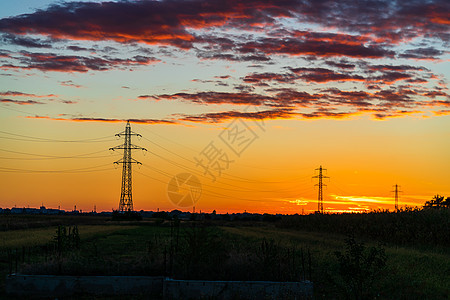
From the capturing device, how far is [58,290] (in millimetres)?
17141

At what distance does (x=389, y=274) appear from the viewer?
20406mm

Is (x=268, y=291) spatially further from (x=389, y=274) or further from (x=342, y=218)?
(x=342, y=218)

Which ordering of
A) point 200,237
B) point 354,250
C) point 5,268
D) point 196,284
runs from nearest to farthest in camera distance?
point 354,250 < point 196,284 < point 200,237 < point 5,268

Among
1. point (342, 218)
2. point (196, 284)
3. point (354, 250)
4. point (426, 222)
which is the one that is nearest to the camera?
point (354, 250)

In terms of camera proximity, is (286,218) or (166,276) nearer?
(166,276)

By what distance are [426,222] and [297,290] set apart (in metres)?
27.6

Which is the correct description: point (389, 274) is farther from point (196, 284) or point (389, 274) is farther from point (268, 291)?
point (196, 284)

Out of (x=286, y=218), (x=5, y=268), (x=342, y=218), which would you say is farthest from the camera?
(x=286, y=218)

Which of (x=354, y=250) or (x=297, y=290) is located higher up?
(x=354, y=250)

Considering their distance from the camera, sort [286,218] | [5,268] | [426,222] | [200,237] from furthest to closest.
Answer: [286,218] → [426,222] → [5,268] → [200,237]

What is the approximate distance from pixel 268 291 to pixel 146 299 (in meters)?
3.90

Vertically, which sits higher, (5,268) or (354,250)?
(354,250)

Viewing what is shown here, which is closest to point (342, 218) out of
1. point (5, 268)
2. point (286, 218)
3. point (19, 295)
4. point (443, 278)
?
point (286, 218)

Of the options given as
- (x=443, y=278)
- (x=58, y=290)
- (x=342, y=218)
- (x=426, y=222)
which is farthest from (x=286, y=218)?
(x=58, y=290)
